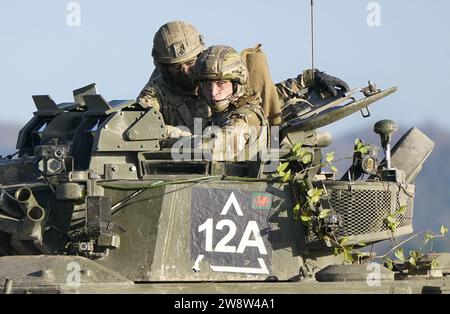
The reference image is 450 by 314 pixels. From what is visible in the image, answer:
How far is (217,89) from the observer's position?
19422 mm

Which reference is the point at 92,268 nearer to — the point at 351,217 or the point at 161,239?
the point at 161,239

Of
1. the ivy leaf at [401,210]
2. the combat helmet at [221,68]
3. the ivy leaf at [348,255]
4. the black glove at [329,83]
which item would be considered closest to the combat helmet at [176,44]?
the combat helmet at [221,68]

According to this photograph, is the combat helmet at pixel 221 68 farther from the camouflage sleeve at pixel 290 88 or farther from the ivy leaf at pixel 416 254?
the ivy leaf at pixel 416 254

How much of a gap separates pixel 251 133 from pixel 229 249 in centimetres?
185

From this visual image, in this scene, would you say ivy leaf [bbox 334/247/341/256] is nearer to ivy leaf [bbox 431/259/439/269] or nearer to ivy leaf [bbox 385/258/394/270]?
ivy leaf [bbox 385/258/394/270]

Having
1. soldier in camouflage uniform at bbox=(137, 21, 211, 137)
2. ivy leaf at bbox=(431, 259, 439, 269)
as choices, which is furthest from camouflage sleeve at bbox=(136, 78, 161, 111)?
ivy leaf at bbox=(431, 259, 439, 269)

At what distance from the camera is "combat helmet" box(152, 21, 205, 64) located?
20328mm

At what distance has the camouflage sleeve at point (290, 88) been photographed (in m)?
21.3

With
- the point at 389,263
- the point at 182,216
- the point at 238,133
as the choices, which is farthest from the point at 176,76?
the point at 389,263

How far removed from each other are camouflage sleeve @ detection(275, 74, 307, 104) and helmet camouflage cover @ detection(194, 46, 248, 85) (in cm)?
197

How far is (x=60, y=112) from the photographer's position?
19.8 m

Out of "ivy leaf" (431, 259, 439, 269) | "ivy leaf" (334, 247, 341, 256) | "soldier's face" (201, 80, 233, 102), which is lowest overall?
"ivy leaf" (431, 259, 439, 269)

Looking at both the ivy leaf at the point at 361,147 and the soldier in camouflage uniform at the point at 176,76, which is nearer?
the ivy leaf at the point at 361,147
